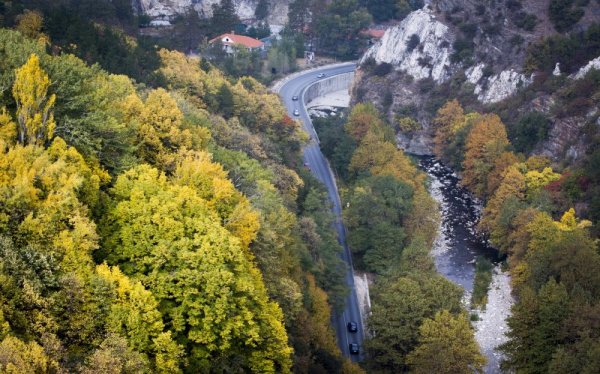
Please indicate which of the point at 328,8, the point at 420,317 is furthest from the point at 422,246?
the point at 328,8

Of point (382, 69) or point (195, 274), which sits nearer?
point (195, 274)

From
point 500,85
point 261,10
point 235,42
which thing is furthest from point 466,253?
point 261,10

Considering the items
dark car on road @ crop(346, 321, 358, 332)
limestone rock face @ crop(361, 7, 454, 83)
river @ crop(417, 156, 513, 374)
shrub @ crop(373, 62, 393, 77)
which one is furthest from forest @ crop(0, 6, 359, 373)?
shrub @ crop(373, 62, 393, 77)

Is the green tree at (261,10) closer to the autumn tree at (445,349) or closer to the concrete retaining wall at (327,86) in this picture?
the concrete retaining wall at (327,86)

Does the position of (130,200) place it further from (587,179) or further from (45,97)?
(587,179)

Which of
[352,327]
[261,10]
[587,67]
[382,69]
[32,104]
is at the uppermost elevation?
[261,10]

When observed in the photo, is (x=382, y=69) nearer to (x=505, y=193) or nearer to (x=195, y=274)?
(x=505, y=193)

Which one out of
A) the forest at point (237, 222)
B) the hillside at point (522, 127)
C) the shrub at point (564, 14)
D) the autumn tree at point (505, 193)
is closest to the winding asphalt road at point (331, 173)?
the forest at point (237, 222)
